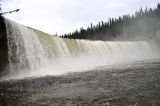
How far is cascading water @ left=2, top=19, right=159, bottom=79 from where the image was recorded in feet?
92.8

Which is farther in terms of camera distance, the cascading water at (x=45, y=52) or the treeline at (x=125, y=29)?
the treeline at (x=125, y=29)

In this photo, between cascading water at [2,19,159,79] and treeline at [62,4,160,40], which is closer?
cascading water at [2,19,159,79]

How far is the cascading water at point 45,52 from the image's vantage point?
28.3 metres

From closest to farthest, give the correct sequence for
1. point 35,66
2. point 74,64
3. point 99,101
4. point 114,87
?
point 99,101, point 114,87, point 35,66, point 74,64

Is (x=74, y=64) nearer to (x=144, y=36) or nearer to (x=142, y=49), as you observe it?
(x=142, y=49)

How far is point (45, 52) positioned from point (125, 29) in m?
90.0

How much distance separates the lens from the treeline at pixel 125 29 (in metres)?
108

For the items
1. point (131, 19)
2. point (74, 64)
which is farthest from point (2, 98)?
point (131, 19)

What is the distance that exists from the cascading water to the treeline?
2147 inches

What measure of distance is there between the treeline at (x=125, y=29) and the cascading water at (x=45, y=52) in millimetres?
54530

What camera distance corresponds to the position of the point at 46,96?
12922 millimetres

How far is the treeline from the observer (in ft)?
355

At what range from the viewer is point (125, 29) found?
392 ft

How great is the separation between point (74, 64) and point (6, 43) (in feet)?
47.0
